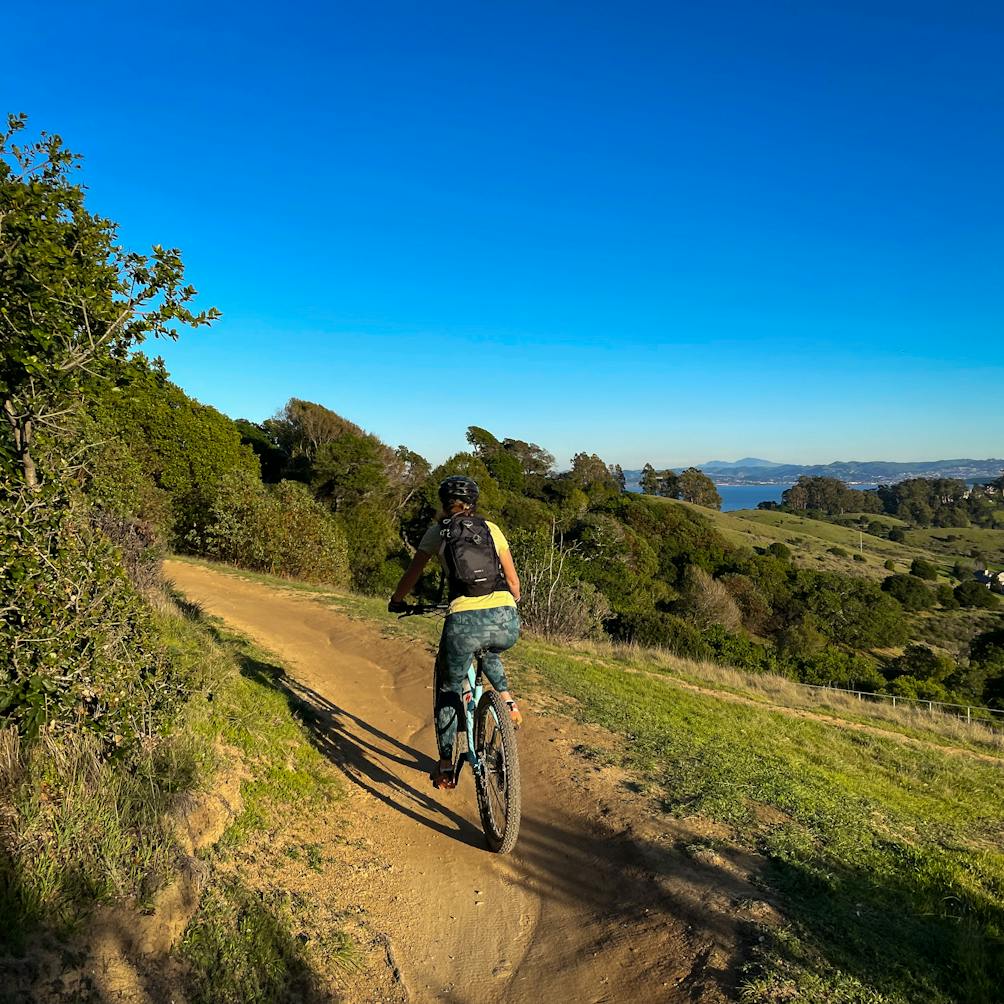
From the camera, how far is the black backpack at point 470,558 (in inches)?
154

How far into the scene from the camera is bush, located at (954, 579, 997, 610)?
179 ft

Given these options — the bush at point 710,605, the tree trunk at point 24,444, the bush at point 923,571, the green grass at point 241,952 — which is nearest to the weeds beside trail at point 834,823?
the green grass at point 241,952

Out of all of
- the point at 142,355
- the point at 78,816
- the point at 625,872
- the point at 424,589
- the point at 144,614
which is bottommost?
the point at 424,589

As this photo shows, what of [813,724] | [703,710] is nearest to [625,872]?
[703,710]

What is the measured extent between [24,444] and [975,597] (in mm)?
68924

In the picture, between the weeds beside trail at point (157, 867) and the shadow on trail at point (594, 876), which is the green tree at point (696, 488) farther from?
the weeds beside trail at point (157, 867)

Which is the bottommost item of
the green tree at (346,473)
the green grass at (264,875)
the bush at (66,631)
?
the green grass at (264,875)

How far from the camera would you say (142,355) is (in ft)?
13.1

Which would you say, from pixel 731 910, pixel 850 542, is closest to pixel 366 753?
pixel 731 910

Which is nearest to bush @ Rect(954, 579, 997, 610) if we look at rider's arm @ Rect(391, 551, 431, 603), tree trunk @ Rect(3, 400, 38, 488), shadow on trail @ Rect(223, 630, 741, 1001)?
shadow on trail @ Rect(223, 630, 741, 1001)

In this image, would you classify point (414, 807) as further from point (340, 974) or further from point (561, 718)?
point (561, 718)

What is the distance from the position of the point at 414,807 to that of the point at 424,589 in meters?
28.1

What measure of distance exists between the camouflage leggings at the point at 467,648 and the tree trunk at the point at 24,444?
256 cm

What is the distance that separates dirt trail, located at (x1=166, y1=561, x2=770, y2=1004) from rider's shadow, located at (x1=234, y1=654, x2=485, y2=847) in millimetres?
18
